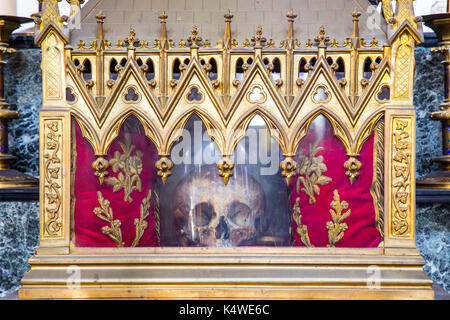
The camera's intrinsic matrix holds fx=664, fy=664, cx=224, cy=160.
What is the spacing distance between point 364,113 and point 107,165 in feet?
2.19

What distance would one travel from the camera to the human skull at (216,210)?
173 cm

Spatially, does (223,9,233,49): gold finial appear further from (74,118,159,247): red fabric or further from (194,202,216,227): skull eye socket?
(194,202,216,227): skull eye socket

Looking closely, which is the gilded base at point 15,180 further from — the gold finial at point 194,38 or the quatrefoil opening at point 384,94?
the quatrefoil opening at point 384,94

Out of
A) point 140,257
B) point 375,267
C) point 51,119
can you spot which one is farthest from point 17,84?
point 375,267

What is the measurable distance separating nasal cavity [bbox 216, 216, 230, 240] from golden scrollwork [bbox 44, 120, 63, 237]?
403mm

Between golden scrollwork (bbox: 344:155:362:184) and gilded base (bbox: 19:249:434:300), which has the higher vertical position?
golden scrollwork (bbox: 344:155:362:184)

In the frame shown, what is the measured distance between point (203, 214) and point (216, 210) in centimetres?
4

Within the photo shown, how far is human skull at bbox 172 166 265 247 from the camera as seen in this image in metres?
1.73

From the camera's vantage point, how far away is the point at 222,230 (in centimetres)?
174

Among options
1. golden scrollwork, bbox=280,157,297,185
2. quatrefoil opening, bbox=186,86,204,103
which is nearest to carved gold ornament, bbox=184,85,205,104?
quatrefoil opening, bbox=186,86,204,103

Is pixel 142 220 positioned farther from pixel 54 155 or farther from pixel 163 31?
pixel 163 31

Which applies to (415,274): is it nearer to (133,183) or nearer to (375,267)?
(375,267)

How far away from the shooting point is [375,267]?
166cm
